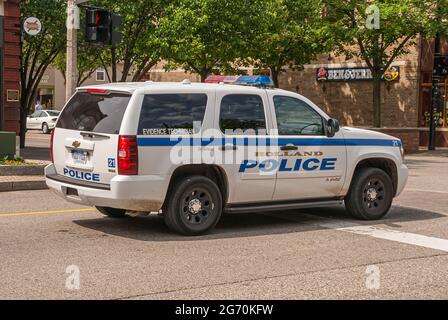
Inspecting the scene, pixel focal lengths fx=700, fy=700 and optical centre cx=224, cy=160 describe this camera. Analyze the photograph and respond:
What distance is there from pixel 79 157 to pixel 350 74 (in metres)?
27.4

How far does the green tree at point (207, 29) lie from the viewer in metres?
22.0

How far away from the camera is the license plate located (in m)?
8.35

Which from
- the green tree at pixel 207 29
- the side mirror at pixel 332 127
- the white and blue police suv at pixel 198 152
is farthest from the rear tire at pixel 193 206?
the green tree at pixel 207 29

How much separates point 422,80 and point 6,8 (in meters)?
19.9

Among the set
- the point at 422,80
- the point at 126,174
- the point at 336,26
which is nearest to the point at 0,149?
the point at 126,174

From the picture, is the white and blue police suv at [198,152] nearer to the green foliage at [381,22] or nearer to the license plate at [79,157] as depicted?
the license plate at [79,157]

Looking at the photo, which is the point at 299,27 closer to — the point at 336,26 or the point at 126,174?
the point at 336,26

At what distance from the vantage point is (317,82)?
118ft

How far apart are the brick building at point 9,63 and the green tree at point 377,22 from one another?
12.2 meters

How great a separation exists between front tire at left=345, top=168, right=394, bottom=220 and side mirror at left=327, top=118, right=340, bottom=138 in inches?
32.8

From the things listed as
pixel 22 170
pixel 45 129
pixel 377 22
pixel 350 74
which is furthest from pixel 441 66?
pixel 45 129

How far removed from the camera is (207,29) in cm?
2327

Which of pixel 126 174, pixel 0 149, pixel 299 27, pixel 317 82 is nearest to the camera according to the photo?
pixel 126 174

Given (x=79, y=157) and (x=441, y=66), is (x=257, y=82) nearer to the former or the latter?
(x=79, y=157)
